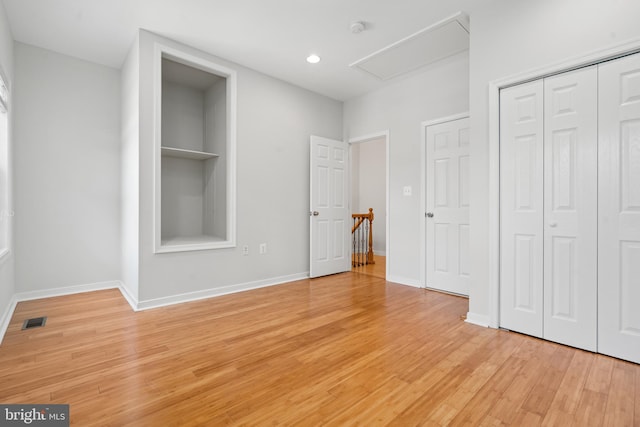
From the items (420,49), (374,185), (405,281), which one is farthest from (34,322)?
(374,185)

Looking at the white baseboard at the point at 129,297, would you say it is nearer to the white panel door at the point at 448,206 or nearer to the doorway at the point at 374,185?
A: the white panel door at the point at 448,206

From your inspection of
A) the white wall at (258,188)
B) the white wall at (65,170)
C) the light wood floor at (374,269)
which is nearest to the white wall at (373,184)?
the light wood floor at (374,269)

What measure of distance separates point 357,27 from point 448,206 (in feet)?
7.36

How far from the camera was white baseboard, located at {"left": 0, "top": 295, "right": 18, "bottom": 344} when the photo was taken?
2482mm

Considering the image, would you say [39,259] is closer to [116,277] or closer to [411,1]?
[116,277]

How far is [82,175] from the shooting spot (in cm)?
379

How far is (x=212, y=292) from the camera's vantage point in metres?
3.57

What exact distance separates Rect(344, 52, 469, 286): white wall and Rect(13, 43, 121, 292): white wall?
366 cm

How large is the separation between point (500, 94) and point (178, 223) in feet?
13.3

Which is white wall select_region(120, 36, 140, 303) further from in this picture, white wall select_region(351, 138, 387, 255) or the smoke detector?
white wall select_region(351, 138, 387, 255)

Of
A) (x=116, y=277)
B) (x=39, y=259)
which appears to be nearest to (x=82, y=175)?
(x=39, y=259)

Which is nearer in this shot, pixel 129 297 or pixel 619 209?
pixel 619 209

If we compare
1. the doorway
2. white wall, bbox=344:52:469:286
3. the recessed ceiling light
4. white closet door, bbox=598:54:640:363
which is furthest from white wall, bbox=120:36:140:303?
the doorway

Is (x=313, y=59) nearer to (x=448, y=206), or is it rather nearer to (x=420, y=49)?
(x=420, y=49)
